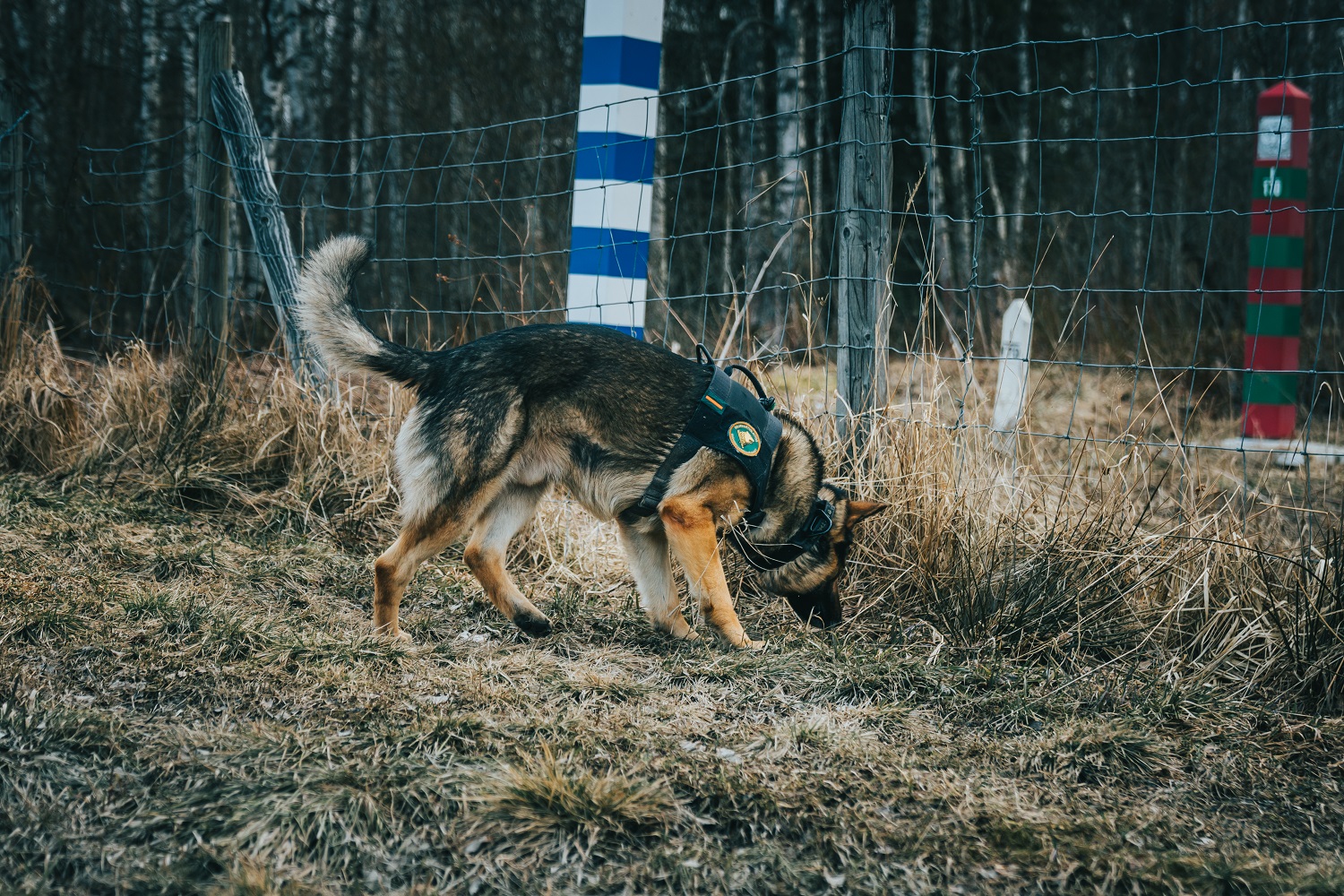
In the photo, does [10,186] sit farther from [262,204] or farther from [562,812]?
[562,812]

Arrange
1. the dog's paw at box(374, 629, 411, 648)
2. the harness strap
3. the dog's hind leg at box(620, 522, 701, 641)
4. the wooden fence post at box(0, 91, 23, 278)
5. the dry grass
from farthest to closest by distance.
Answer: the wooden fence post at box(0, 91, 23, 278) → the dog's hind leg at box(620, 522, 701, 641) → the harness strap → the dog's paw at box(374, 629, 411, 648) → the dry grass

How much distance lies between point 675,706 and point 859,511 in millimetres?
1123

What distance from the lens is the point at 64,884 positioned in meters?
1.79

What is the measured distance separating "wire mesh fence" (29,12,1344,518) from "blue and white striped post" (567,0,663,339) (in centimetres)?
17

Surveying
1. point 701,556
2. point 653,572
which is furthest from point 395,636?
point 701,556

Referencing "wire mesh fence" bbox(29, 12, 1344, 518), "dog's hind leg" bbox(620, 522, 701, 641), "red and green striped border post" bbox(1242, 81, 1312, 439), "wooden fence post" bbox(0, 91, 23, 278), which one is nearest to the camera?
"dog's hind leg" bbox(620, 522, 701, 641)

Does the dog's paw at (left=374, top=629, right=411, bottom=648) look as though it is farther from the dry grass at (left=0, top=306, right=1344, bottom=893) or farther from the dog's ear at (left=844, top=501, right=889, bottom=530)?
the dog's ear at (left=844, top=501, right=889, bottom=530)

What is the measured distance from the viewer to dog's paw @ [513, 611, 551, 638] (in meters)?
3.54

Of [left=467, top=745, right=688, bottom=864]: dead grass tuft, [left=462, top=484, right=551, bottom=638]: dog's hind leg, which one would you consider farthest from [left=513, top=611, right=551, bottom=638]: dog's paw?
[left=467, top=745, right=688, bottom=864]: dead grass tuft

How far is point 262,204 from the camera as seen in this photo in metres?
5.40

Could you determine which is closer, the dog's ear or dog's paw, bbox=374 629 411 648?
dog's paw, bbox=374 629 411 648

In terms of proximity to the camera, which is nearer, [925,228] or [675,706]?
[675,706]

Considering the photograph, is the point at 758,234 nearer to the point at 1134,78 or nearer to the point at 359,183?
the point at 359,183

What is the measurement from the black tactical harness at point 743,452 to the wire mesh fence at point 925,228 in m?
0.49
